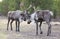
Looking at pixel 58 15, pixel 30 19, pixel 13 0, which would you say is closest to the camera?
pixel 30 19

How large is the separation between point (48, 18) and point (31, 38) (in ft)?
6.66

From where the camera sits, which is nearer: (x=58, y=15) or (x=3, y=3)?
(x=58, y=15)

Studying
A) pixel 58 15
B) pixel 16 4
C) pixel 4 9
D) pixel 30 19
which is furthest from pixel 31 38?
pixel 4 9

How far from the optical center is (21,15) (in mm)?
16922

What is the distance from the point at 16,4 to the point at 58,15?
32.0 feet

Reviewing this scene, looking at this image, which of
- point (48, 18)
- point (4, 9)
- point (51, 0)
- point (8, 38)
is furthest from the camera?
point (4, 9)

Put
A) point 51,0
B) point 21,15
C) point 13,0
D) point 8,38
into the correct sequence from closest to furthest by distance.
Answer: point 8,38, point 21,15, point 51,0, point 13,0

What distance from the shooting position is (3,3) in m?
63.5

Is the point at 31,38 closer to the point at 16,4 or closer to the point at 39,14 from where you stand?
the point at 39,14

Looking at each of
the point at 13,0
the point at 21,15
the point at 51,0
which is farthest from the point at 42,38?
the point at 13,0

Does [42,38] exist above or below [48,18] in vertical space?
below

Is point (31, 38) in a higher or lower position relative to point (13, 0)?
lower

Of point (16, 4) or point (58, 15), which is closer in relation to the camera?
point (16, 4)

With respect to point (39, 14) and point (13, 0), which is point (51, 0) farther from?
point (39, 14)
